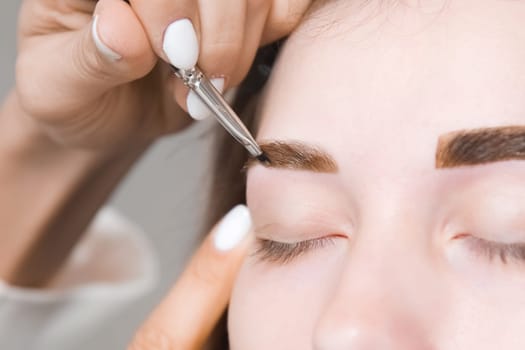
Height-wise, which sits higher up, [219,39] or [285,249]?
[219,39]

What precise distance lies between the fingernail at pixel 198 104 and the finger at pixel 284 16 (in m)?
0.09

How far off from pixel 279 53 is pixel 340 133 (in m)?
0.16

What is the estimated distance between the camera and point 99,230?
4.76 ft

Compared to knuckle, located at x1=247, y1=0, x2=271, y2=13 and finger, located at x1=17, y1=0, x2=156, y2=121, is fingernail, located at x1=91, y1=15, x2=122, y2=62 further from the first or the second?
knuckle, located at x1=247, y1=0, x2=271, y2=13

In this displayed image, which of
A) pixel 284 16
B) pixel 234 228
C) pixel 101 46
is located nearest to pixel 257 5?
pixel 284 16

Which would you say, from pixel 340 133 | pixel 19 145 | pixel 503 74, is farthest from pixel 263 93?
pixel 19 145

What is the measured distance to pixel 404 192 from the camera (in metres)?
0.79

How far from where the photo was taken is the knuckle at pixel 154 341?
1.04 meters

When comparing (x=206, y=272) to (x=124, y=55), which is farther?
(x=206, y=272)

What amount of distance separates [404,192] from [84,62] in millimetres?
344

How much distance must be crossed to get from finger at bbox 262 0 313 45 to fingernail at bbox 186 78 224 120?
94mm

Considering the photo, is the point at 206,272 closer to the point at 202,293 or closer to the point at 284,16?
the point at 202,293

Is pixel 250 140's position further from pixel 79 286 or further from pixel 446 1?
pixel 79 286

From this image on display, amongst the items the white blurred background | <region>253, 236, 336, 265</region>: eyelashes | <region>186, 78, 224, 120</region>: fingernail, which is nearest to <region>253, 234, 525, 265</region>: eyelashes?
<region>253, 236, 336, 265</region>: eyelashes
